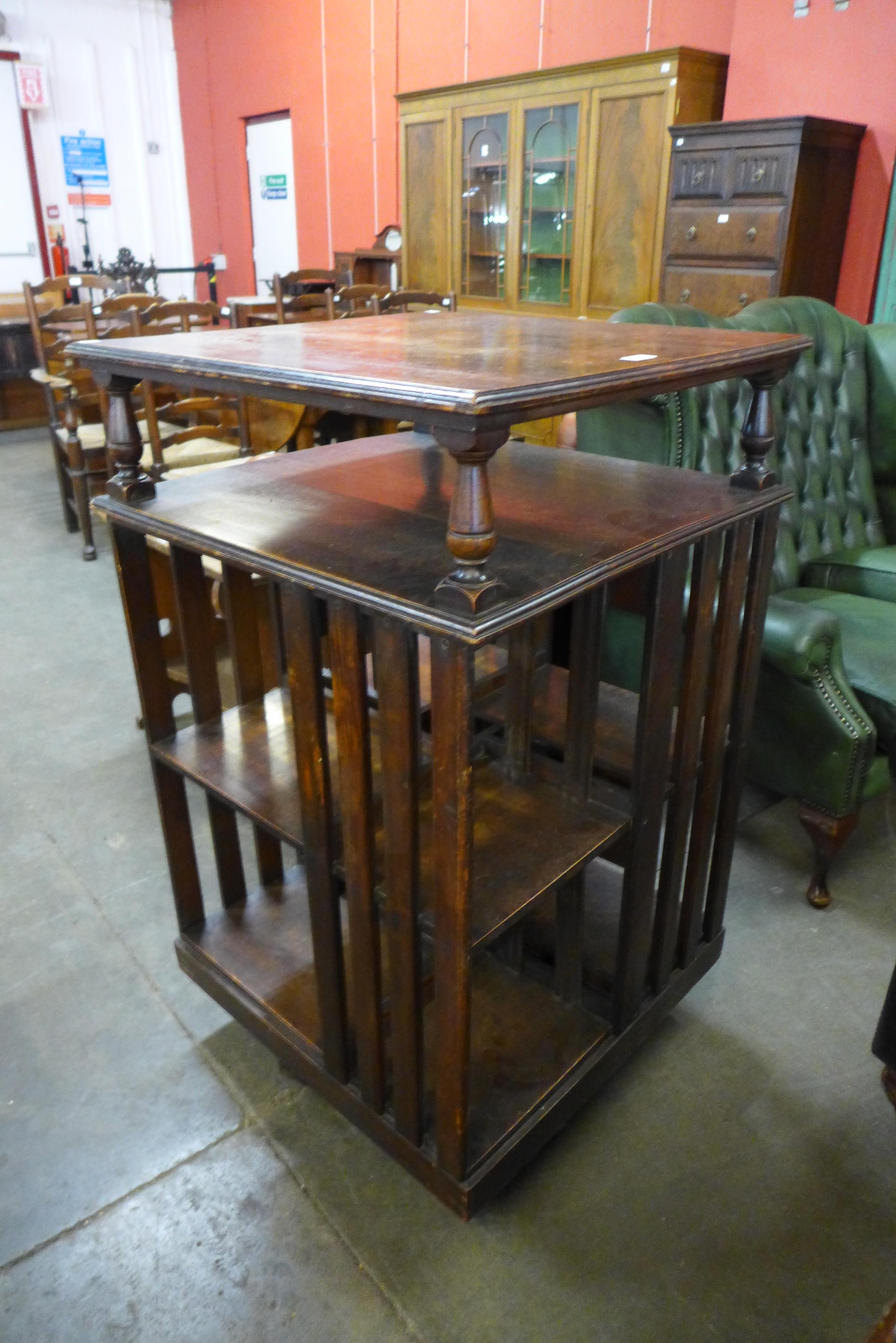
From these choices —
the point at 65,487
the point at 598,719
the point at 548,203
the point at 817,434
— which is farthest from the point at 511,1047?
the point at 548,203

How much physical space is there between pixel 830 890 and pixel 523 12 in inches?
200

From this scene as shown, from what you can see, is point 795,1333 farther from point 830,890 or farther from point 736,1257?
point 830,890

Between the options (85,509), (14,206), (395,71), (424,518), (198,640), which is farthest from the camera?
(14,206)

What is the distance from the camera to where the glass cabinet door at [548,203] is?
443cm

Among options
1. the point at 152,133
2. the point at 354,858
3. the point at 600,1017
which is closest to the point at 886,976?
the point at 600,1017

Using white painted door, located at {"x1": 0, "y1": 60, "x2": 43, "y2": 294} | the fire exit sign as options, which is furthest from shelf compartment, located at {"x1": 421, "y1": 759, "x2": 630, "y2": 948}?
white painted door, located at {"x1": 0, "y1": 60, "x2": 43, "y2": 294}

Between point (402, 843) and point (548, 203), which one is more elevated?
point (548, 203)

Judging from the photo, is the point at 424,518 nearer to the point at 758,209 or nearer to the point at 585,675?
the point at 585,675

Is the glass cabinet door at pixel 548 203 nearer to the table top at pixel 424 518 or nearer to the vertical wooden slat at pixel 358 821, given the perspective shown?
the table top at pixel 424 518

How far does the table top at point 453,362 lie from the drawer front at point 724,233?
2531 millimetres

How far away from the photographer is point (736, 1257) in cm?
123

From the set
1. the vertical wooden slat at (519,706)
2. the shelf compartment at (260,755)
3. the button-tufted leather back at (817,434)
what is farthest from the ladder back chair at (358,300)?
the vertical wooden slat at (519,706)

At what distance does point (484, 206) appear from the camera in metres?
5.02

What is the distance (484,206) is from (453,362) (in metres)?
4.61
